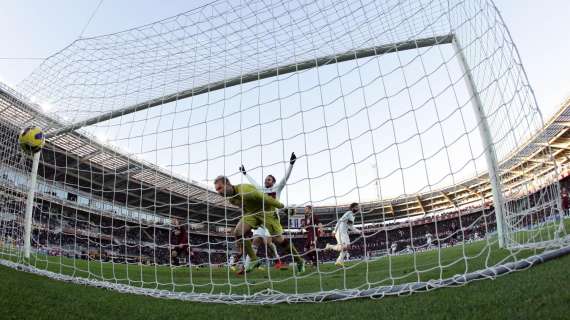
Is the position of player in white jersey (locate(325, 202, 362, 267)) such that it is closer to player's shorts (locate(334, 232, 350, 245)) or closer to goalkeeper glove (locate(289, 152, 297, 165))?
player's shorts (locate(334, 232, 350, 245))

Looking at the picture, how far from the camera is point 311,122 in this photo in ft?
14.2

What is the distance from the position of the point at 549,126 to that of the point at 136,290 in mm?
27019

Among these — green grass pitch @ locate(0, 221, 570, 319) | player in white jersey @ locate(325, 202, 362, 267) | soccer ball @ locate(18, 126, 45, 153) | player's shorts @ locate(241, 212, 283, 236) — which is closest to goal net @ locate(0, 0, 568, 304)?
player's shorts @ locate(241, 212, 283, 236)

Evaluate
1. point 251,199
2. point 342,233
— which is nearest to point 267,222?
point 251,199

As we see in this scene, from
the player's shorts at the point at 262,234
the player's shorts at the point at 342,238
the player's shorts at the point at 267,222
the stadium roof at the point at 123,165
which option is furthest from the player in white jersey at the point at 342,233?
the player's shorts at the point at 267,222

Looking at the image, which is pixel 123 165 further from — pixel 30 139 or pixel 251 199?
pixel 251 199

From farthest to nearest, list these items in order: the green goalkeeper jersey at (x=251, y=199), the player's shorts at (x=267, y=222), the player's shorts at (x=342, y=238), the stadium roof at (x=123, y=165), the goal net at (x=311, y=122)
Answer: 1. the player's shorts at (x=342, y=238)
2. the player's shorts at (x=267, y=222)
3. the green goalkeeper jersey at (x=251, y=199)
4. the stadium roof at (x=123, y=165)
5. the goal net at (x=311, y=122)

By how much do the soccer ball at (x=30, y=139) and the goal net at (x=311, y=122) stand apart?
0.60m

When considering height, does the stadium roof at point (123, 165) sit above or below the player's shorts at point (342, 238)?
above

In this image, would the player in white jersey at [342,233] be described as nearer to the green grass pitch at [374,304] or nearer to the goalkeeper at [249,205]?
the goalkeeper at [249,205]

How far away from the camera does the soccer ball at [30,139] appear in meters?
5.97

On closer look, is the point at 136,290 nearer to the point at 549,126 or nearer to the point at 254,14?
the point at 254,14

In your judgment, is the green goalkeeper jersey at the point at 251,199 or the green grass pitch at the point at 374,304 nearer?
the green grass pitch at the point at 374,304

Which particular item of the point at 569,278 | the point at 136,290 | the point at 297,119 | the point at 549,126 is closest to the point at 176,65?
the point at 297,119
